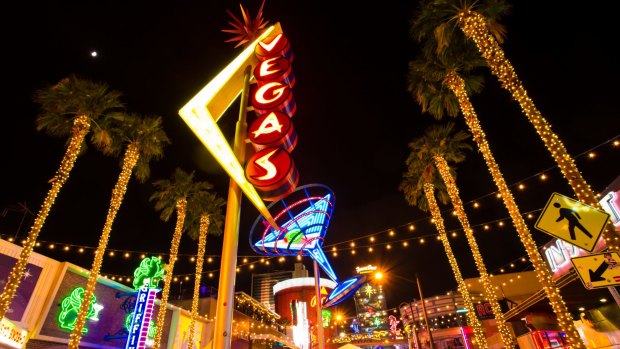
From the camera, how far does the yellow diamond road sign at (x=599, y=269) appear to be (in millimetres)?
5875

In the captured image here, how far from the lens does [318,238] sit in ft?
64.7

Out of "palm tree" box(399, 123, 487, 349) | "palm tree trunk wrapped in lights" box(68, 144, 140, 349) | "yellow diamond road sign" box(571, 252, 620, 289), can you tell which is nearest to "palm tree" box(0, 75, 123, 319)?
"palm tree trunk wrapped in lights" box(68, 144, 140, 349)

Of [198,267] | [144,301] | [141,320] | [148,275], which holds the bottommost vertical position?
[141,320]

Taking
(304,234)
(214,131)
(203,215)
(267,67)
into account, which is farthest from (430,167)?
(214,131)

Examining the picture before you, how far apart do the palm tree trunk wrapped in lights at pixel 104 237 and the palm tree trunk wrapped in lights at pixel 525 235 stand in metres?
18.4

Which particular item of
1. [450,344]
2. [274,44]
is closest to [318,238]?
[274,44]

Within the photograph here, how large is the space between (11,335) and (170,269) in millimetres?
9156

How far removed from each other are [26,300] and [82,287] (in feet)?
8.38

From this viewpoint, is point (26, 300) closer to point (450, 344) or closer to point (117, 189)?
point (117, 189)

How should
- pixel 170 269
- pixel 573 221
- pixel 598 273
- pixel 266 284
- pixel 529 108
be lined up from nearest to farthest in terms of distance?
pixel 598 273, pixel 573 221, pixel 529 108, pixel 170 269, pixel 266 284

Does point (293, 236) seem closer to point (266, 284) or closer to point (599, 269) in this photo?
point (599, 269)

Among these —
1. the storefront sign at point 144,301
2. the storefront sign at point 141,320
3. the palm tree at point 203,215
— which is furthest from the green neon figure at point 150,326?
the palm tree at point 203,215

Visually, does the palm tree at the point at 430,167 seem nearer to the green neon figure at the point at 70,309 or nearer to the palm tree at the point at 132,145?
the palm tree at the point at 132,145

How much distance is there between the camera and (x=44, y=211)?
14.0 m
